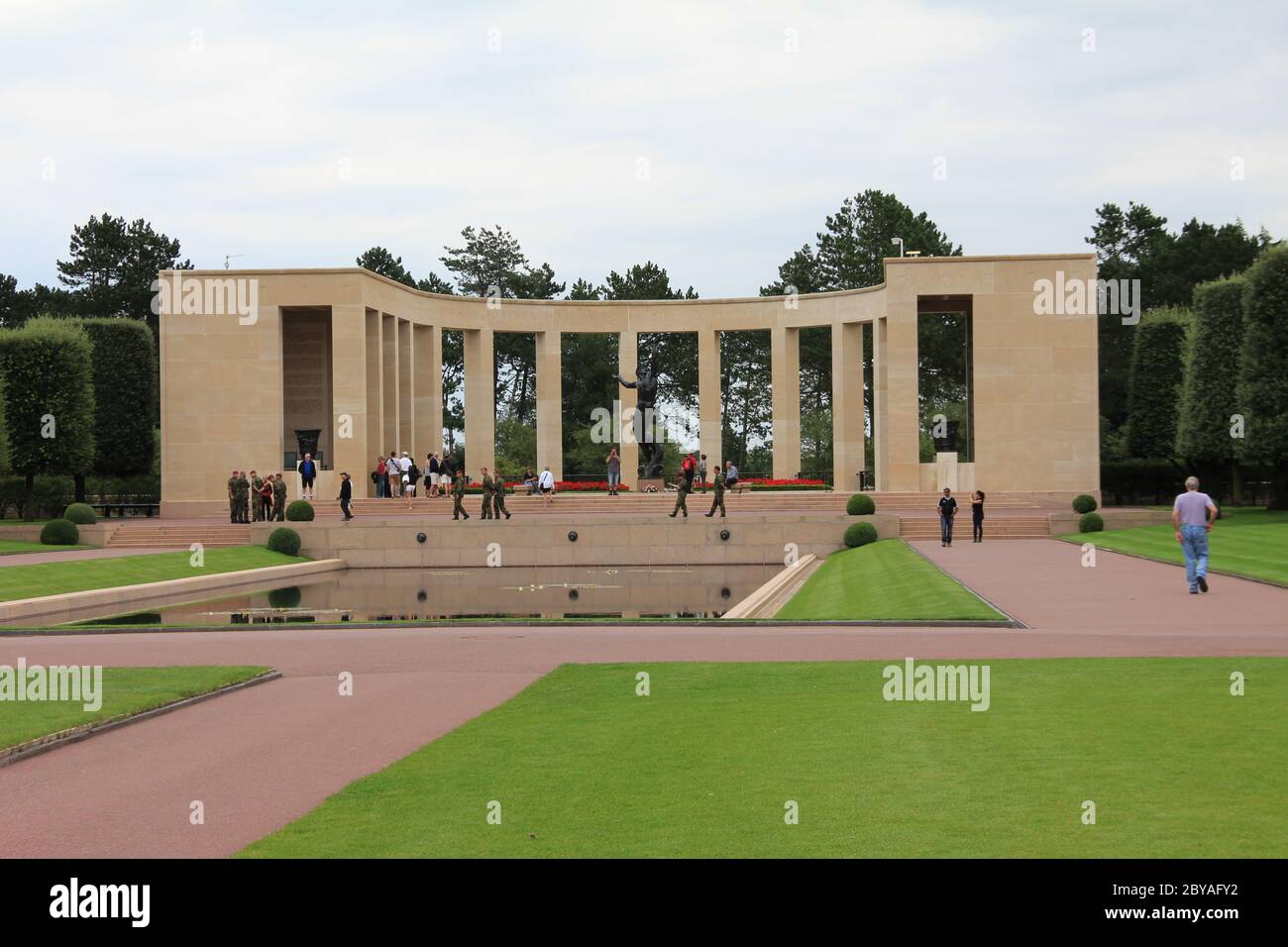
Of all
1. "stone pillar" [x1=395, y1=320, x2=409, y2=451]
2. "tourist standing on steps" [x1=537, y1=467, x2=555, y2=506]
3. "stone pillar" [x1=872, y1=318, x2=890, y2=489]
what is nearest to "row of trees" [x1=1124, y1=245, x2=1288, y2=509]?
"stone pillar" [x1=872, y1=318, x2=890, y2=489]

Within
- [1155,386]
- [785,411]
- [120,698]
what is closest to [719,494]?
[785,411]

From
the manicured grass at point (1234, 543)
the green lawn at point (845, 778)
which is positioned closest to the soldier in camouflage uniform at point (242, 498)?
the manicured grass at point (1234, 543)

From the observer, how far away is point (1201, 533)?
2220 centimetres

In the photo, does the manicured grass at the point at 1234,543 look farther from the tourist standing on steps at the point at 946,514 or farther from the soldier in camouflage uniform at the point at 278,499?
the soldier in camouflage uniform at the point at 278,499

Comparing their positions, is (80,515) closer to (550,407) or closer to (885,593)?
(550,407)

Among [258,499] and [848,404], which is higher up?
[848,404]

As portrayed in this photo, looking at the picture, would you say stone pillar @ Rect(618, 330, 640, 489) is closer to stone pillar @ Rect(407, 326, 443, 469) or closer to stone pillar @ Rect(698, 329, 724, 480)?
stone pillar @ Rect(698, 329, 724, 480)

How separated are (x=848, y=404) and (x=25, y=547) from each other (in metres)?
33.8

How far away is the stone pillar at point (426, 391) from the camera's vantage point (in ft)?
200

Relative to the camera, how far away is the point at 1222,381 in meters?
48.4

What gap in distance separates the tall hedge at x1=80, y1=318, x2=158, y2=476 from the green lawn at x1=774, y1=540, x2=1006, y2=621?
35183 millimetres

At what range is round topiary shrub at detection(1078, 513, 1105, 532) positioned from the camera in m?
39.6
